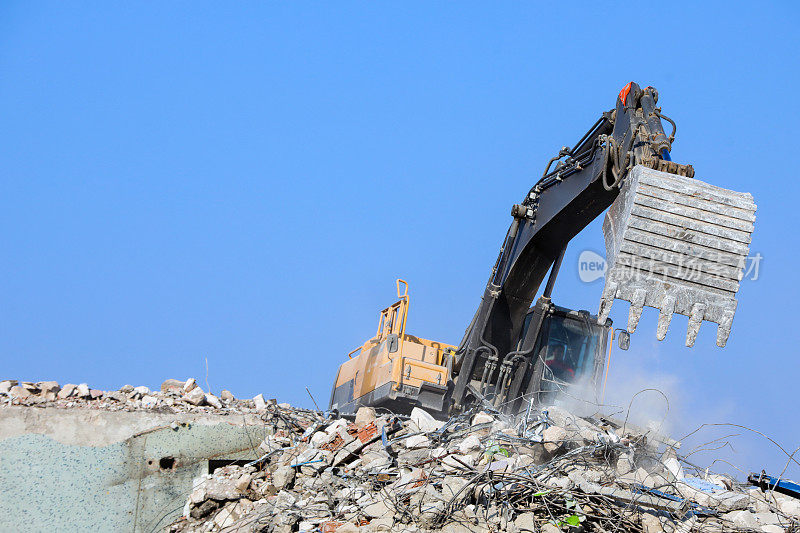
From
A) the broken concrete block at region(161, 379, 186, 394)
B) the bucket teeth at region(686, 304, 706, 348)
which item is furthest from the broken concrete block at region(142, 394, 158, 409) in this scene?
the bucket teeth at region(686, 304, 706, 348)

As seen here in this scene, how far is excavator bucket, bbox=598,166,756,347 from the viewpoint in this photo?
611 centimetres

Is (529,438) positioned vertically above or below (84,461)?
above

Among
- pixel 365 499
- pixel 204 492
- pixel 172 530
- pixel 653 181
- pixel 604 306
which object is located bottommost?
pixel 172 530

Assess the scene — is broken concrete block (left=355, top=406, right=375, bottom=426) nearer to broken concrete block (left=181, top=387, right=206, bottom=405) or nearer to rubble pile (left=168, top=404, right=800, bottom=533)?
rubble pile (left=168, top=404, right=800, bottom=533)

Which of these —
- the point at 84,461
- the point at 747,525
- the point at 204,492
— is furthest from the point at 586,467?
the point at 84,461

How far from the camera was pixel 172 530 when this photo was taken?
741 cm

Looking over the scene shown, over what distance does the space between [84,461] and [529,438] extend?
13.7ft

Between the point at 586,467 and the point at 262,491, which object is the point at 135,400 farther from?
the point at 586,467

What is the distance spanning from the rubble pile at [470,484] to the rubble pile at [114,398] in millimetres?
793

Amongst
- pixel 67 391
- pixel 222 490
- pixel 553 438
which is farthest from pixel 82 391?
pixel 553 438

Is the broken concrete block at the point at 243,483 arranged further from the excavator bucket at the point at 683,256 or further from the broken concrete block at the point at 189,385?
the excavator bucket at the point at 683,256

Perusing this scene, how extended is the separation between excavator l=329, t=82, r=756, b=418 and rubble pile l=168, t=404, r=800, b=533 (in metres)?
1.04

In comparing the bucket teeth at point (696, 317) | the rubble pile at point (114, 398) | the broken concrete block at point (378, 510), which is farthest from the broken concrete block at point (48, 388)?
the bucket teeth at point (696, 317)

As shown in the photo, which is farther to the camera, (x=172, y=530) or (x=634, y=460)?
(x=172, y=530)
